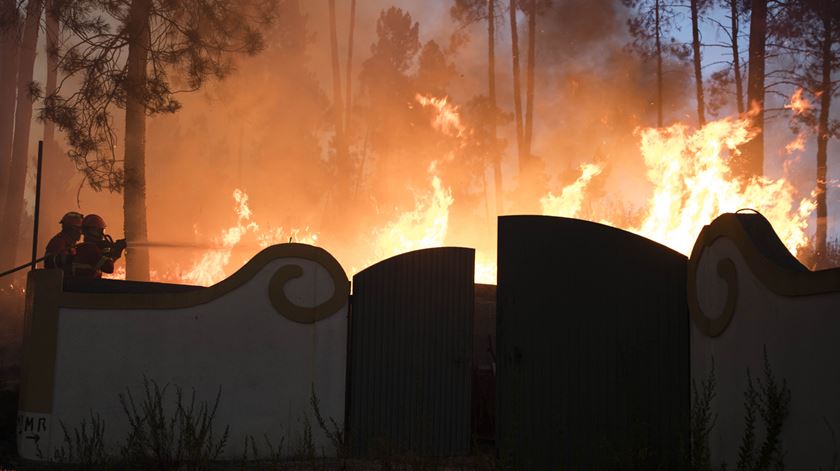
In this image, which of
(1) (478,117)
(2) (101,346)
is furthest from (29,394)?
(1) (478,117)

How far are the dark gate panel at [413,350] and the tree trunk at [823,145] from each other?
15.8 metres

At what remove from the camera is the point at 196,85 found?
51.3 feet

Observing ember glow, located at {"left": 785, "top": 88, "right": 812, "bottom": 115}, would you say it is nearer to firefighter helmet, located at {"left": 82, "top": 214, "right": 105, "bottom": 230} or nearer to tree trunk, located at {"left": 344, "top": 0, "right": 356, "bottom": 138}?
firefighter helmet, located at {"left": 82, "top": 214, "right": 105, "bottom": 230}

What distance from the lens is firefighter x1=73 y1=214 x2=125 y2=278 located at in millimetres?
10633

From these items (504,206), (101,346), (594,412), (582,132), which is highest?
(582,132)

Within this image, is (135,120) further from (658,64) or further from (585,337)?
(658,64)

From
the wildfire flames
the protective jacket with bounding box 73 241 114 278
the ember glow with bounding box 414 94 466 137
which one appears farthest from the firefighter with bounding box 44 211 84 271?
the ember glow with bounding box 414 94 466 137

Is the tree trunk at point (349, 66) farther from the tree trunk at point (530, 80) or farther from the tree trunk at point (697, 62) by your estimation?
the tree trunk at point (697, 62)

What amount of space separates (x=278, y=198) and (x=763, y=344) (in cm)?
3030

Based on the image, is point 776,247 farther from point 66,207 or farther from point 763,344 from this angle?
point 66,207

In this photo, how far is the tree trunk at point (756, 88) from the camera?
1773cm

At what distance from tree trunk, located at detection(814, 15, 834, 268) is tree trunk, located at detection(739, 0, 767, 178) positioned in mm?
2768

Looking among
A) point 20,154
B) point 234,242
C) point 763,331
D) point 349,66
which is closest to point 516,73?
point 349,66

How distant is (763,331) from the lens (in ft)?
20.6
